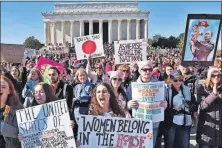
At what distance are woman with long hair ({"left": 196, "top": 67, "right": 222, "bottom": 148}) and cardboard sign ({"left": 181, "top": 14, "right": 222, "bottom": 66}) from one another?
6.24 ft

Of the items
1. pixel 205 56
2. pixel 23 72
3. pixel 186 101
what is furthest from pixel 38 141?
pixel 23 72

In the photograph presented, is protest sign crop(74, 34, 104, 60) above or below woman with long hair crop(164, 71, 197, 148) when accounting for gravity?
above

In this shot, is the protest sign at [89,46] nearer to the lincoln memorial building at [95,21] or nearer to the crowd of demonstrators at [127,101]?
the crowd of demonstrators at [127,101]

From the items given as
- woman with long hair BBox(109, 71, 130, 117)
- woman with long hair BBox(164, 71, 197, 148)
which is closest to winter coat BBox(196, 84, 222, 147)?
woman with long hair BBox(164, 71, 197, 148)

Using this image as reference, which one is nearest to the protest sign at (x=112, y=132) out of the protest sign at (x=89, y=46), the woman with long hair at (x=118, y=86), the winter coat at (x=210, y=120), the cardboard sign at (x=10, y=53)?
the woman with long hair at (x=118, y=86)

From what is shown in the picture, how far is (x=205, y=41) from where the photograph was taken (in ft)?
26.1

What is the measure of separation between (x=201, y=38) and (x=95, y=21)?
80.5 metres

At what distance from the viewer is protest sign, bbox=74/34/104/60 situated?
9734 millimetres

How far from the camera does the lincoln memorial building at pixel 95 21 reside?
84.4 m

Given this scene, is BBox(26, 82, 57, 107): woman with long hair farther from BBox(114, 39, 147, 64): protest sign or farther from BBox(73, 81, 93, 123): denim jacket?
BBox(114, 39, 147, 64): protest sign

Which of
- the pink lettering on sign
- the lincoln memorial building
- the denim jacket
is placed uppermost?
the lincoln memorial building

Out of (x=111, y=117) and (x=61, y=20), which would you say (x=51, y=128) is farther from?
(x=61, y=20)

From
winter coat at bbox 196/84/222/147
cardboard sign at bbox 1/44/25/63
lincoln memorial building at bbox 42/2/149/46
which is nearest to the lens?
winter coat at bbox 196/84/222/147

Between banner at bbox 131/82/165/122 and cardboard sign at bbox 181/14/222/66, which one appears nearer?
banner at bbox 131/82/165/122
